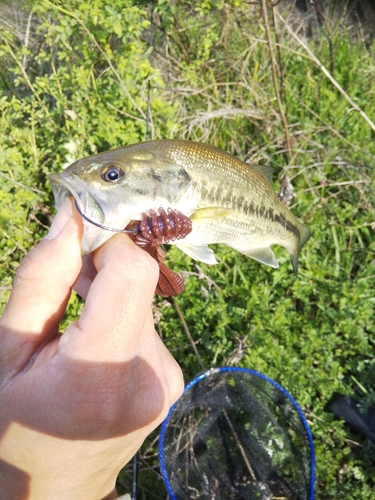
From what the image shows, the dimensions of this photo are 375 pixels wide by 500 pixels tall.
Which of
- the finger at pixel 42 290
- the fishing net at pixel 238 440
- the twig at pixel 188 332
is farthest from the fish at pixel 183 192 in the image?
the fishing net at pixel 238 440

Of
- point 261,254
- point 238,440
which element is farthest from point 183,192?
point 238,440

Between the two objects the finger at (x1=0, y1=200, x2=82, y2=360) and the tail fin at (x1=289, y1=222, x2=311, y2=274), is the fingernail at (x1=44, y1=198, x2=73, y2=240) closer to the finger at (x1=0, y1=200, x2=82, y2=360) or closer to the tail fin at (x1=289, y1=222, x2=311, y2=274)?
the finger at (x1=0, y1=200, x2=82, y2=360)

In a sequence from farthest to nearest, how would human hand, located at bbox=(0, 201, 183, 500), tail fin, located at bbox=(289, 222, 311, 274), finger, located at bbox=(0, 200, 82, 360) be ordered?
tail fin, located at bbox=(289, 222, 311, 274) < finger, located at bbox=(0, 200, 82, 360) < human hand, located at bbox=(0, 201, 183, 500)

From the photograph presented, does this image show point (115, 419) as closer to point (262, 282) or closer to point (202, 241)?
point (202, 241)

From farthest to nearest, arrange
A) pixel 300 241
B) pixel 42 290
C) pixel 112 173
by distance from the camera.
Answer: pixel 300 241 < pixel 112 173 < pixel 42 290

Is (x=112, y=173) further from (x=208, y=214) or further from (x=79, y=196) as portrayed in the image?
(x=208, y=214)

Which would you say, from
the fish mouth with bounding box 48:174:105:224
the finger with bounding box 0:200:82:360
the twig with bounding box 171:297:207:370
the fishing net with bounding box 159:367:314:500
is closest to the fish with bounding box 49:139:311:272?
the fish mouth with bounding box 48:174:105:224

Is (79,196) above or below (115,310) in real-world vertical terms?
above
